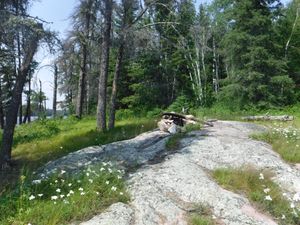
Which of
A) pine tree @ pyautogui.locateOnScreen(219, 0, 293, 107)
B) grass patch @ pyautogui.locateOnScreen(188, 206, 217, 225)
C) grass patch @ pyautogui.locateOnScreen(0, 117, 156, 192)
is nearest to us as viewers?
grass patch @ pyautogui.locateOnScreen(188, 206, 217, 225)

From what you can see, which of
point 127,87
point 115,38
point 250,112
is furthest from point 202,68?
point 115,38

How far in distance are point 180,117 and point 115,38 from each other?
481 cm

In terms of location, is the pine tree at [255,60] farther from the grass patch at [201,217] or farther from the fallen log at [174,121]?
the grass patch at [201,217]

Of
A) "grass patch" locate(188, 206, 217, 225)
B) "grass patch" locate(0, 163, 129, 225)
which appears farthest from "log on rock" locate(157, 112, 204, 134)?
"grass patch" locate(188, 206, 217, 225)

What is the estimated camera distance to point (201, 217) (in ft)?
21.8

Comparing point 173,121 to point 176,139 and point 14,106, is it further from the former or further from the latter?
point 14,106

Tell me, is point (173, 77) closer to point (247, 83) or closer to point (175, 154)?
point (247, 83)

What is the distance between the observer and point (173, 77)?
35031 millimetres

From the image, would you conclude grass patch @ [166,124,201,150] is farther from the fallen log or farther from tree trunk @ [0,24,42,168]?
tree trunk @ [0,24,42,168]

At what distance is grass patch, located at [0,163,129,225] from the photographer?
6152mm

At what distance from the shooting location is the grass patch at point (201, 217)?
6.46 metres

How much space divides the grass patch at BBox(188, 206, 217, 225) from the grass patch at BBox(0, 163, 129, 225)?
1117 mm

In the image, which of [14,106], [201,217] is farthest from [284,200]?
[14,106]

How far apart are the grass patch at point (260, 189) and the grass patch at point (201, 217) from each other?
0.94 m
